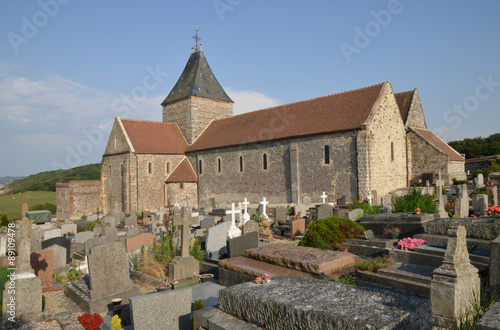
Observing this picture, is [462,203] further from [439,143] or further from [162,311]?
[439,143]

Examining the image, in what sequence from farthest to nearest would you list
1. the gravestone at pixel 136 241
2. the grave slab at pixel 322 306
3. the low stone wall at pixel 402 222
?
1. the gravestone at pixel 136 241
2. the low stone wall at pixel 402 222
3. the grave slab at pixel 322 306

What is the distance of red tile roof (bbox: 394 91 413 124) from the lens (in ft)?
77.2

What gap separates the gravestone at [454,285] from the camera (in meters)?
3.70

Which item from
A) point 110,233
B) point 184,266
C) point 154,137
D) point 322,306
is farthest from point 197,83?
point 322,306

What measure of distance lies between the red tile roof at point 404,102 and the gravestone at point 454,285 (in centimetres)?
2112

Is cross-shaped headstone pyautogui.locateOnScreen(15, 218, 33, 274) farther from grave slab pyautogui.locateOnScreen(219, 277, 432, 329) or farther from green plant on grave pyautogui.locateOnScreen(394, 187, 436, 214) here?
green plant on grave pyautogui.locateOnScreen(394, 187, 436, 214)

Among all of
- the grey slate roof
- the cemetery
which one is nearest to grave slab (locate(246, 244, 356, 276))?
the cemetery

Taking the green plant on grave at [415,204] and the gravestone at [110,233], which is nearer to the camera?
the green plant on grave at [415,204]

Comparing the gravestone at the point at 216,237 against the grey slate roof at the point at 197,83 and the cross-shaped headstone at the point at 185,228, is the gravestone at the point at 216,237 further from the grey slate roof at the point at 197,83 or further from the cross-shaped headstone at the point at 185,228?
the grey slate roof at the point at 197,83

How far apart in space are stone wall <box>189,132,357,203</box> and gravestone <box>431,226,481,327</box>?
49.4 ft

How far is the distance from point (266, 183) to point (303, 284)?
18.8 meters

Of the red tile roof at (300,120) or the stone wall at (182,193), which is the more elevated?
the red tile roof at (300,120)

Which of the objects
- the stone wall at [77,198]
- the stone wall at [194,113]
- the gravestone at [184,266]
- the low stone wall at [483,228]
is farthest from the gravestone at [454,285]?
the stone wall at [194,113]

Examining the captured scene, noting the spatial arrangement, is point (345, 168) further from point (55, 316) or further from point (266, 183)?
point (55, 316)
